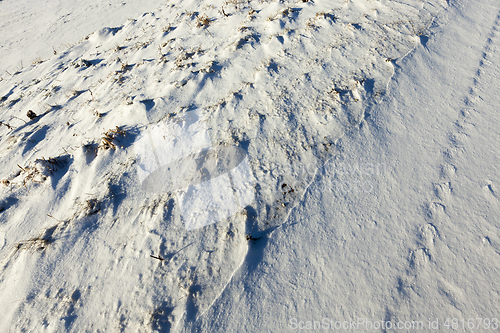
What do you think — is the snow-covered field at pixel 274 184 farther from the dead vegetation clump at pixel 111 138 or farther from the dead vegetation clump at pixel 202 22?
the dead vegetation clump at pixel 202 22

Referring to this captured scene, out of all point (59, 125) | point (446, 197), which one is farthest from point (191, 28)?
Answer: point (446, 197)

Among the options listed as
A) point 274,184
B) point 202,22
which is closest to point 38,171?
point 274,184

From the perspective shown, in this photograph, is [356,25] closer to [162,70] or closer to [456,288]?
[162,70]

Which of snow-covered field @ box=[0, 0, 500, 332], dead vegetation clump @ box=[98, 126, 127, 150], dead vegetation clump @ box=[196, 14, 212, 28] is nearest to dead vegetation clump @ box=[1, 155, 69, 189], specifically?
snow-covered field @ box=[0, 0, 500, 332]

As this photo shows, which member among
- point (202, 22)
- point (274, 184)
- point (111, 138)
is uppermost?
point (202, 22)

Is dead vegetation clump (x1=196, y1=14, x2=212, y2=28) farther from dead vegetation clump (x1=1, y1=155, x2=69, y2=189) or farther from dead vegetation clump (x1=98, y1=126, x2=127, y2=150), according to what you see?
dead vegetation clump (x1=1, y1=155, x2=69, y2=189)

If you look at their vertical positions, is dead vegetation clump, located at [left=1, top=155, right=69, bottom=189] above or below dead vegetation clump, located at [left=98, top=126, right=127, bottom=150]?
below

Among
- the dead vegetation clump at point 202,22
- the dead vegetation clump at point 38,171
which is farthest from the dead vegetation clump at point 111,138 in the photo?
the dead vegetation clump at point 202,22

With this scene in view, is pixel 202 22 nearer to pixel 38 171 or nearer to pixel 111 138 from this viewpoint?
pixel 111 138
